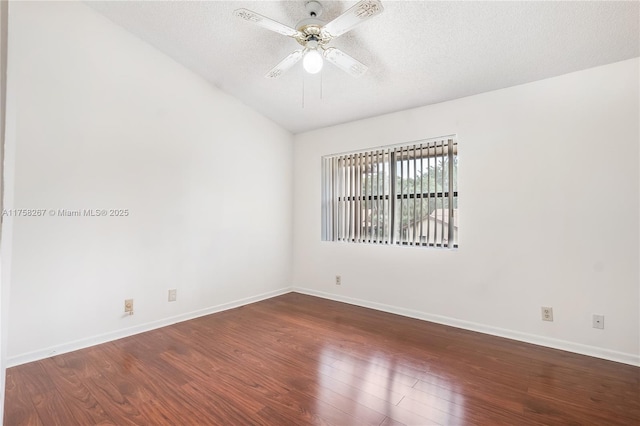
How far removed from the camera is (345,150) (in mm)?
4098

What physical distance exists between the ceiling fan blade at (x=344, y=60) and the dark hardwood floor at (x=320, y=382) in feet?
7.59

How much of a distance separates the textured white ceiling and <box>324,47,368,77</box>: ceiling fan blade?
0.31 metres

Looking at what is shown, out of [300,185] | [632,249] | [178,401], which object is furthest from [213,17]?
[632,249]

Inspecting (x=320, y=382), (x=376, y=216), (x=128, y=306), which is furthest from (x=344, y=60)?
(x=128, y=306)

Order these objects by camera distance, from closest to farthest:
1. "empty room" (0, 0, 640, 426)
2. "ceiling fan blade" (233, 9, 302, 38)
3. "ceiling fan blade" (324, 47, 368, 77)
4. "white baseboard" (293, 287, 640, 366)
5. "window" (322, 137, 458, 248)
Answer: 1. "ceiling fan blade" (233, 9, 302, 38)
2. "empty room" (0, 0, 640, 426)
3. "ceiling fan blade" (324, 47, 368, 77)
4. "white baseboard" (293, 287, 640, 366)
5. "window" (322, 137, 458, 248)

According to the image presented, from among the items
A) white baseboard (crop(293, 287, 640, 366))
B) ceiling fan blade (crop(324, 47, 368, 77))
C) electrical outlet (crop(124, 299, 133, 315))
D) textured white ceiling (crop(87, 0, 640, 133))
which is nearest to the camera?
textured white ceiling (crop(87, 0, 640, 133))

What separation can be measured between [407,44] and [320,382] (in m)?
2.71

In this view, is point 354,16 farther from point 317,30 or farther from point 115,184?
point 115,184

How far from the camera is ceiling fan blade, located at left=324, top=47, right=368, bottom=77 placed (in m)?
2.26

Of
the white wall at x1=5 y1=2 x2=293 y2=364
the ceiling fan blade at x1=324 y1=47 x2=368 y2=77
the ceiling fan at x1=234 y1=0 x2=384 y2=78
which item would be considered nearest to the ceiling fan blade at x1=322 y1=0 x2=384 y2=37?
the ceiling fan at x1=234 y1=0 x2=384 y2=78

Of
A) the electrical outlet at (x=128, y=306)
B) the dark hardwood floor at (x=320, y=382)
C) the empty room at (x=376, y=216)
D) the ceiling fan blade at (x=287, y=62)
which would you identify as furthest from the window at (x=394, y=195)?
the electrical outlet at (x=128, y=306)

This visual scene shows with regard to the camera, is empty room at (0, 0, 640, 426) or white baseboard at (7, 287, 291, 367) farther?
white baseboard at (7, 287, 291, 367)

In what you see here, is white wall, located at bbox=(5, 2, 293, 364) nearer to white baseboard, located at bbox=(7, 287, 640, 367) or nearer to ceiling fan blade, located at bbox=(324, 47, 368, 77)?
white baseboard, located at bbox=(7, 287, 640, 367)

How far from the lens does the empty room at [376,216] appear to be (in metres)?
1.98
